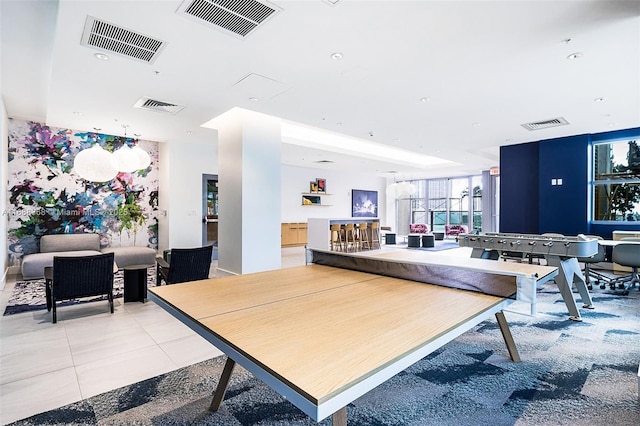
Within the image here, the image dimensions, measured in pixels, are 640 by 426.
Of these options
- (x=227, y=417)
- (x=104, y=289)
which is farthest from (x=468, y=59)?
(x=104, y=289)

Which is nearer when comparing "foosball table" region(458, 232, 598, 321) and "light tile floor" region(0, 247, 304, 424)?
"light tile floor" region(0, 247, 304, 424)

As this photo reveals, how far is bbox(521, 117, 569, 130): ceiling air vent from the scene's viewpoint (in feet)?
19.0

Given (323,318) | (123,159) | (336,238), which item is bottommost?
(336,238)

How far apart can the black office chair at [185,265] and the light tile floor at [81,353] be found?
1.53 ft

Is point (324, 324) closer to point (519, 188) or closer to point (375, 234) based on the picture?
point (519, 188)

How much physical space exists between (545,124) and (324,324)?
660 centimetres

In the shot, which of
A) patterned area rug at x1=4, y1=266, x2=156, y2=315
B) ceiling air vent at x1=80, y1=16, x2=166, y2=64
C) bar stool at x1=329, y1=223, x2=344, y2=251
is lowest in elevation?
patterned area rug at x1=4, y1=266, x2=156, y2=315

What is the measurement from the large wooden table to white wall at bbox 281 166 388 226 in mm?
9271

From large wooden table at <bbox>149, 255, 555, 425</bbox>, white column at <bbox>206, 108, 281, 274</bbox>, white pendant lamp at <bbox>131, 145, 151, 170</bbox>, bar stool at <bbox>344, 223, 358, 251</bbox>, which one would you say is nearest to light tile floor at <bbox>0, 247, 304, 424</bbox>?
large wooden table at <bbox>149, 255, 555, 425</bbox>

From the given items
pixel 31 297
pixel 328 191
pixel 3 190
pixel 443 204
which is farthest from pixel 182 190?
pixel 443 204

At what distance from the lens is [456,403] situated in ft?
6.89

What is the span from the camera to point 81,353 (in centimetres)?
288

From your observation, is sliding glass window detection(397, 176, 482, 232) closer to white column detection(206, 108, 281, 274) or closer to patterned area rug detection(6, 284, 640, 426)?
white column detection(206, 108, 281, 274)

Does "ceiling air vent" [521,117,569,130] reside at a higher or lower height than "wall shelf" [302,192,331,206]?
higher
